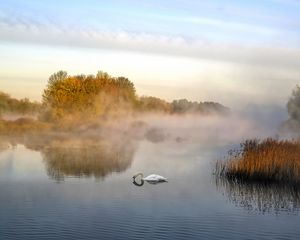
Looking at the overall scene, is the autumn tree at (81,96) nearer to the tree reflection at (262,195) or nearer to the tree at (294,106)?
the tree at (294,106)

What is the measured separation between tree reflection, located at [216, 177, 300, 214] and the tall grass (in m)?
0.43

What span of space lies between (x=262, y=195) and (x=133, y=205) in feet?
16.6

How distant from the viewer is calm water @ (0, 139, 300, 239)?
16.6m

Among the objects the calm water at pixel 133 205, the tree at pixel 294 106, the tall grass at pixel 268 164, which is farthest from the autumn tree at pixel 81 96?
the tall grass at pixel 268 164

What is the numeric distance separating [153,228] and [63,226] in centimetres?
245

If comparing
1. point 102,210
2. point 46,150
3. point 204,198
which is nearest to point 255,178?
point 204,198

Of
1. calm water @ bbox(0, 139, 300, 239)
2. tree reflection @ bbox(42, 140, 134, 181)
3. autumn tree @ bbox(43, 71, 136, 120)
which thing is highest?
autumn tree @ bbox(43, 71, 136, 120)

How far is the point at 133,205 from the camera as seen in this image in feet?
65.1

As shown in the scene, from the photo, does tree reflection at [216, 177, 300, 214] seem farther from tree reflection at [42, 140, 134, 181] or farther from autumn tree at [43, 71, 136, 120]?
autumn tree at [43, 71, 136, 120]

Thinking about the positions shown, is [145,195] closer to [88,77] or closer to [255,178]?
[255,178]

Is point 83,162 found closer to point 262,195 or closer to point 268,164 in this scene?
point 268,164

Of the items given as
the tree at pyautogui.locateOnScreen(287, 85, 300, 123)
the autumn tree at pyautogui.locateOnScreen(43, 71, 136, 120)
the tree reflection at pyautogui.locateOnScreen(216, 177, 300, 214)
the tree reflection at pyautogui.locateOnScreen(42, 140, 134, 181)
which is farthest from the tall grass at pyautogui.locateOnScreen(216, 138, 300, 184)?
the autumn tree at pyautogui.locateOnScreen(43, 71, 136, 120)

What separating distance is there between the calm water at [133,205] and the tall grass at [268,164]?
0.89 m

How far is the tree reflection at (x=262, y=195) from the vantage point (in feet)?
66.6
